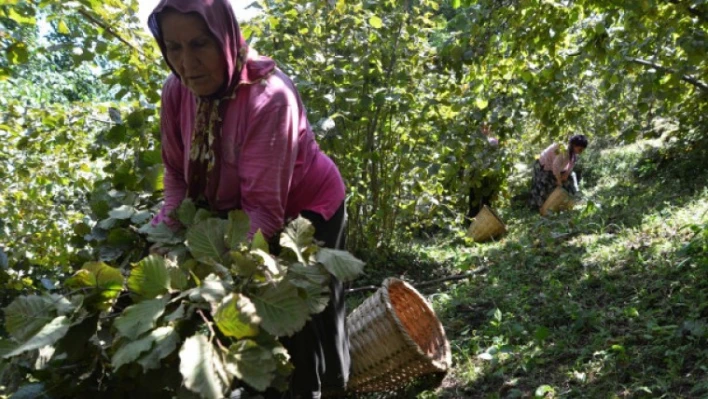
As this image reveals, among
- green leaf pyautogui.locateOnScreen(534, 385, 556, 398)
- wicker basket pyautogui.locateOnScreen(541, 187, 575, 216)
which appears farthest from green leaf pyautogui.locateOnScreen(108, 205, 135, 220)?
wicker basket pyautogui.locateOnScreen(541, 187, 575, 216)

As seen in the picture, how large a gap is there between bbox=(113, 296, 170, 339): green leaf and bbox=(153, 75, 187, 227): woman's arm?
901mm

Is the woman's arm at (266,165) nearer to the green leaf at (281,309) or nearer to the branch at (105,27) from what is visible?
the green leaf at (281,309)

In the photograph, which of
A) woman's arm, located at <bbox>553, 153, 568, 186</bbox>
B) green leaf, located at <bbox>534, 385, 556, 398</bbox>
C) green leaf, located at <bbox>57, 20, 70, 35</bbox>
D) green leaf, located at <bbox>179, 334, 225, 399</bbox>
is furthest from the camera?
woman's arm, located at <bbox>553, 153, 568, 186</bbox>

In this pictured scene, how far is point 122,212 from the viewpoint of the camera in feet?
7.23

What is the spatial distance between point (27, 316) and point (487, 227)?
614 centimetres

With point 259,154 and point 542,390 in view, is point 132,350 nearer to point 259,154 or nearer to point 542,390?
point 259,154

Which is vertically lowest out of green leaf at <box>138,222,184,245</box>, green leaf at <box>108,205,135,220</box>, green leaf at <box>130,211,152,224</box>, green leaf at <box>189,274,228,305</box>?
green leaf at <box>130,211,152,224</box>

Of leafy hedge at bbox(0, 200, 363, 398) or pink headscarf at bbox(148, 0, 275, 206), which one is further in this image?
pink headscarf at bbox(148, 0, 275, 206)

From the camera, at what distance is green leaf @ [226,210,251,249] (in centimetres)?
146

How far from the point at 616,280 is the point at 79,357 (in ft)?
11.2

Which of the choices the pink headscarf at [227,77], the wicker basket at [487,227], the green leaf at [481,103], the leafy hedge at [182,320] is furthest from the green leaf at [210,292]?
the wicker basket at [487,227]

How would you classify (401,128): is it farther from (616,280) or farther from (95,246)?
(95,246)

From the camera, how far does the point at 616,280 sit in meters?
4.06

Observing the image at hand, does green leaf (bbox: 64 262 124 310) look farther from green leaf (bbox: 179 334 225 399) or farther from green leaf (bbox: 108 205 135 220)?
green leaf (bbox: 108 205 135 220)
